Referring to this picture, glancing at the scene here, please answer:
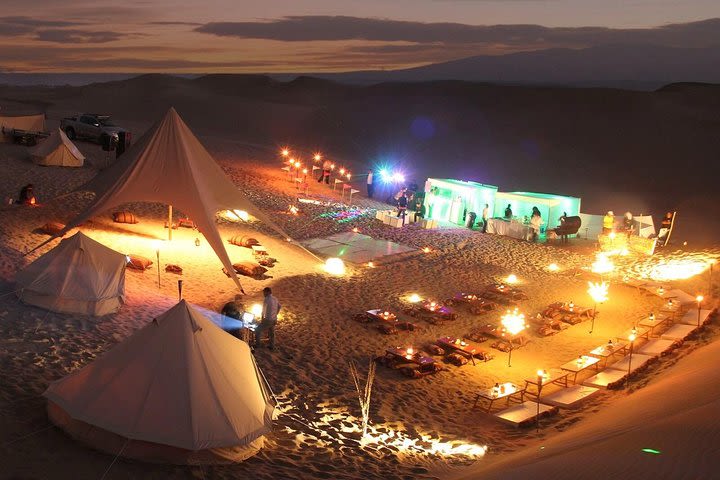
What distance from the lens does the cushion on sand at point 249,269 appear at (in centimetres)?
1588

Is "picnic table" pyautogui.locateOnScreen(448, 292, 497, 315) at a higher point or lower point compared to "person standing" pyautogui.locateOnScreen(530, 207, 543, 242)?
lower

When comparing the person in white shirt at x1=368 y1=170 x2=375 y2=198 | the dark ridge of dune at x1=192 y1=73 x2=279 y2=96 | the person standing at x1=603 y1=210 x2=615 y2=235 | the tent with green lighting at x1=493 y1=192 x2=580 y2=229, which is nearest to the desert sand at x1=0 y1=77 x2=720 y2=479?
the person standing at x1=603 y1=210 x2=615 y2=235

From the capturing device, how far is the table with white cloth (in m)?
22.2

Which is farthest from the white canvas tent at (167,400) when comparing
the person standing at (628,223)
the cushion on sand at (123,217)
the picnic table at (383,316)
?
the person standing at (628,223)

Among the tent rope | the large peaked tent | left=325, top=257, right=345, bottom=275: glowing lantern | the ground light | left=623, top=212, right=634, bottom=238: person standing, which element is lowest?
the ground light

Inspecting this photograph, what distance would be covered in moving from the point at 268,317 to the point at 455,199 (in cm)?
1299

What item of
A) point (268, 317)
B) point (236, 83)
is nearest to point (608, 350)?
point (268, 317)

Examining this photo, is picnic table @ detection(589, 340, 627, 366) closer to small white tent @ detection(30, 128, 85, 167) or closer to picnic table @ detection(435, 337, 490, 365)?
picnic table @ detection(435, 337, 490, 365)

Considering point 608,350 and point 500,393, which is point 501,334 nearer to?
point 608,350

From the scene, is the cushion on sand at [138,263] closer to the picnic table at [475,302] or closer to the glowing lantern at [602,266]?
the picnic table at [475,302]

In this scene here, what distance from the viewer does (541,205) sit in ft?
74.9

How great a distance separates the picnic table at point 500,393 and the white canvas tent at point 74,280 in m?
6.03

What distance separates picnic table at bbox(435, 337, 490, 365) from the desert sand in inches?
10.7

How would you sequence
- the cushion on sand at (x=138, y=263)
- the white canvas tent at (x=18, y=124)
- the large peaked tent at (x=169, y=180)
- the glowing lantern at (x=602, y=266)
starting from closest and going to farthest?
the cushion on sand at (x=138, y=263)
the large peaked tent at (x=169, y=180)
the glowing lantern at (x=602, y=266)
the white canvas tent at (x=18, y=124)
